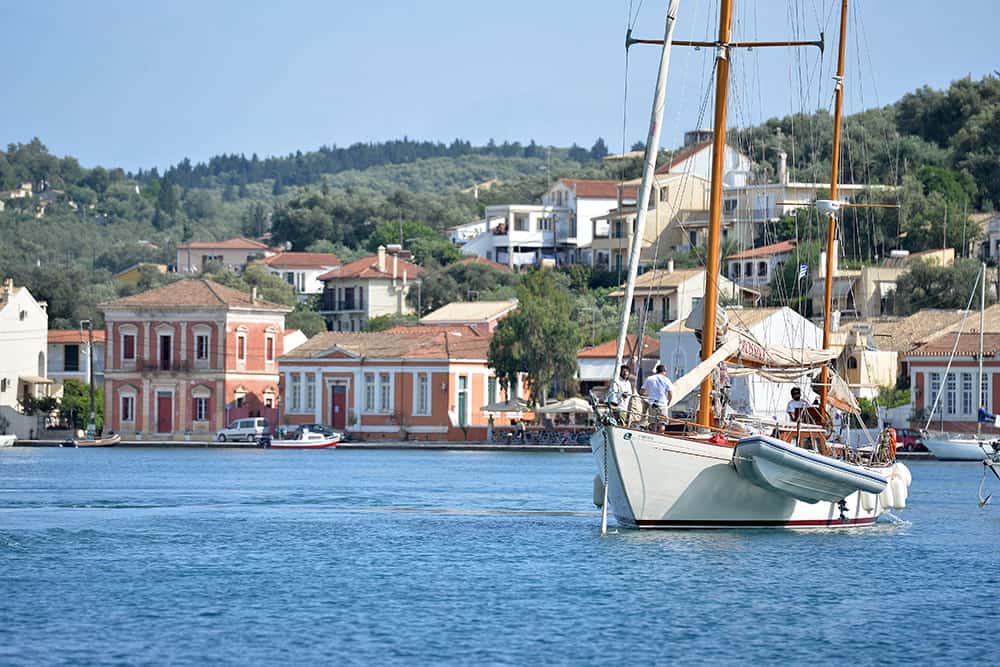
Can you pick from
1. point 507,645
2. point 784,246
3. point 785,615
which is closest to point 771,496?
point 785,615

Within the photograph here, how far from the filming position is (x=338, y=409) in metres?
87.5

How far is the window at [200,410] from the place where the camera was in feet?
289

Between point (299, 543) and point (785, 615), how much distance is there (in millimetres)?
11846

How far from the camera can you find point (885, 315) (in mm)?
92188

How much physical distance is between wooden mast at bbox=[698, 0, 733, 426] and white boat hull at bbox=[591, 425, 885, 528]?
1.65 metres

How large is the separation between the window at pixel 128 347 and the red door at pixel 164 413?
8.11ft

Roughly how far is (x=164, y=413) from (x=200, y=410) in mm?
1746

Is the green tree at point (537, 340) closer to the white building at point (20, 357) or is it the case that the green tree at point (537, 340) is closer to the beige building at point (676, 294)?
the beige building at point (676, 294)

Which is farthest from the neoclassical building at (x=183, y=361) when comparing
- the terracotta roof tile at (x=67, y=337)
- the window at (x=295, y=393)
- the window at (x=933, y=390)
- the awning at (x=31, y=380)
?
the window at (x=933, y=390)

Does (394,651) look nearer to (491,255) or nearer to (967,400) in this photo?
(967,400)

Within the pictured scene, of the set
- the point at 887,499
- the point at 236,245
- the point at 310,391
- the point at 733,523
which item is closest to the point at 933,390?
the point at 310,391

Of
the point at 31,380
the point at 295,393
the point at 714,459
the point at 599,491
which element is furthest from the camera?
the point at 31,380

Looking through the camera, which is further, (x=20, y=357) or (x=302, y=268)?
(x=302, y=268)

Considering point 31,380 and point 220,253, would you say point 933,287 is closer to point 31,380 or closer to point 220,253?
point 31,380
